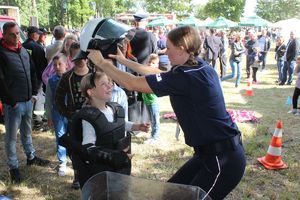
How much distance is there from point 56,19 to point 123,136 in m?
59.3

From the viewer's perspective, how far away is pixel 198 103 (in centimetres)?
211

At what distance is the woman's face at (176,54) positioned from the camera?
2.18 meters

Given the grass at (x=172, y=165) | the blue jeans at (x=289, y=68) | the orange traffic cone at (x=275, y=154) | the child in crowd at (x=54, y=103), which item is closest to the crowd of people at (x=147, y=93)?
the child in crowd at (x=54, y=103)

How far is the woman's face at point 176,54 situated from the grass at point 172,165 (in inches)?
93.1

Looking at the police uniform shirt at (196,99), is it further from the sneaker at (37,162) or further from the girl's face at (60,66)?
the sneaker at (37,162)

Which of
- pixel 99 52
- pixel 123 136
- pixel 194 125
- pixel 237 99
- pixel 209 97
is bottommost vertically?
pixel 237 99

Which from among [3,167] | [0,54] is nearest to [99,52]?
[0,54]

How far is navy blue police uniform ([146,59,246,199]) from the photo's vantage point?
209cm

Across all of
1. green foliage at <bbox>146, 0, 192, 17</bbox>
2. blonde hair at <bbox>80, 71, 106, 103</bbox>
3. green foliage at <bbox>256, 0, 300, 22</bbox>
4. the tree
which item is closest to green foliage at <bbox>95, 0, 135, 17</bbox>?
green foliage at <bbox>146, 0, 192, 17</bbox>

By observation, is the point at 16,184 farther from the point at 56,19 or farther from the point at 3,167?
the point at 56,19

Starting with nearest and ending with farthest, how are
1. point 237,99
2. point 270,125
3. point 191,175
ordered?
point 191,175
point 270,125
point 237,99

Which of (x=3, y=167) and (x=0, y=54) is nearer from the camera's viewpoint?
(x=0, y=54)

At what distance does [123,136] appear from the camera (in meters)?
2.71

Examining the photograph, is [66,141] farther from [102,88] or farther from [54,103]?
[54,103]
